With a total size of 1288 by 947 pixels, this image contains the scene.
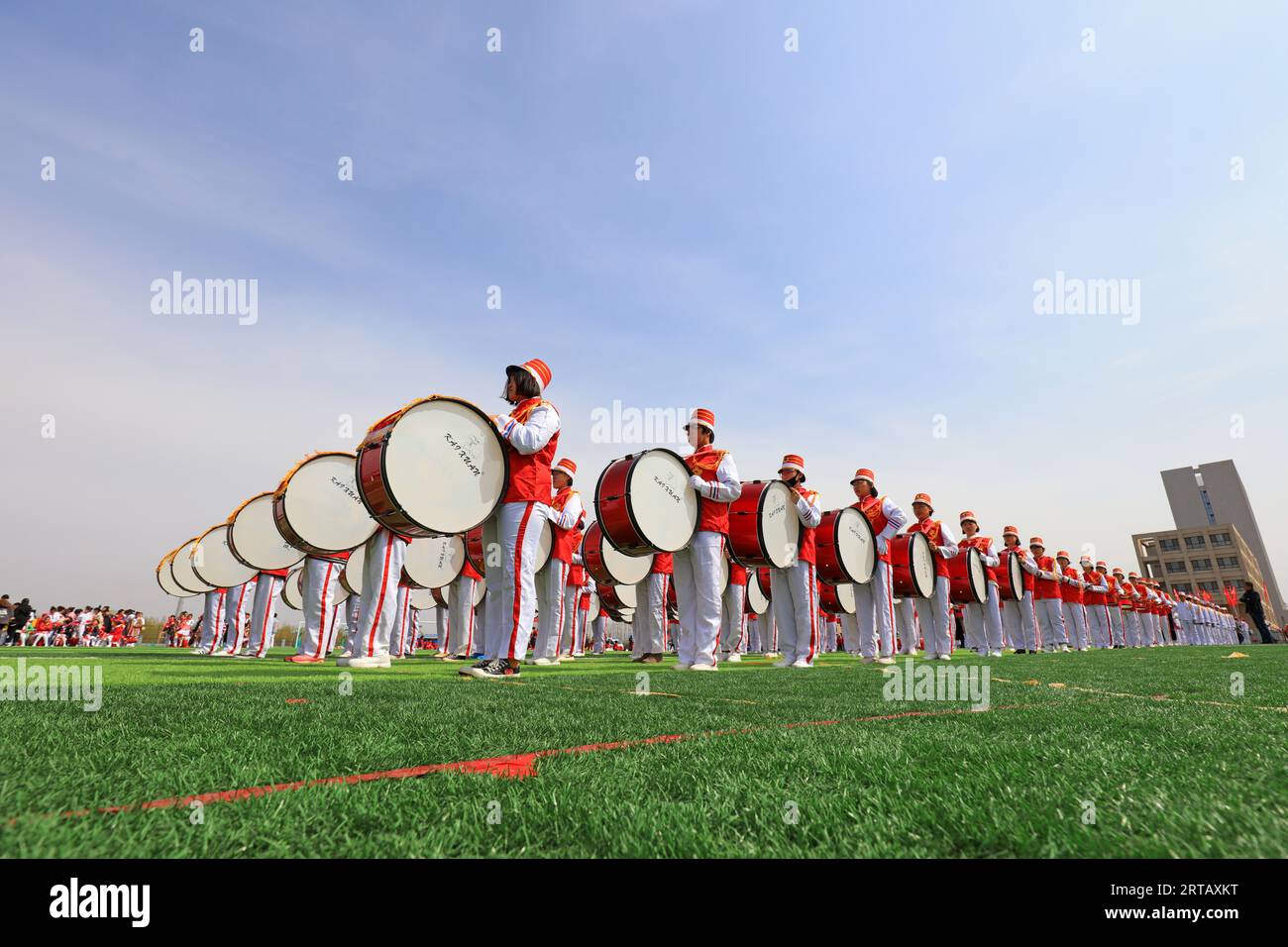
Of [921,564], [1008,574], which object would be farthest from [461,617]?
[1008,574]

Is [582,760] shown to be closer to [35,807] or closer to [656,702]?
[35,807]

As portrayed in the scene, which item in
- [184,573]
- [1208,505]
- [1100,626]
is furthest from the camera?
[1208,505]

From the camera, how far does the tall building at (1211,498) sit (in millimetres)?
112562

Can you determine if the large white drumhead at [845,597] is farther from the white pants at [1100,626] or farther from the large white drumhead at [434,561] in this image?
the white pants at [1100,626]

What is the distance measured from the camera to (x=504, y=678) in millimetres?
4930

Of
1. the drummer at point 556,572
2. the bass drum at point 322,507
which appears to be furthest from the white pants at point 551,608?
the bass drum at point 322,507

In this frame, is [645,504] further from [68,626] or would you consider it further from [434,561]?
[68,626]

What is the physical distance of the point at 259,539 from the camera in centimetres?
979

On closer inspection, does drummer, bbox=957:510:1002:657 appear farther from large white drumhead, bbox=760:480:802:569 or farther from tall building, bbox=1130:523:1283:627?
tall building, bbox=1130:523:1283:627

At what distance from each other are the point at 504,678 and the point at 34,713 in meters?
2.96

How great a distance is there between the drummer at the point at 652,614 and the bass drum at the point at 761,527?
6.52 ft

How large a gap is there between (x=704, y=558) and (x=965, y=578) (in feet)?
24.1

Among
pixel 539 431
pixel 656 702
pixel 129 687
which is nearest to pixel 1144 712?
pixel 656 702

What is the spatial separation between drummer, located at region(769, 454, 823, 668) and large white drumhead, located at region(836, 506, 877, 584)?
455 mm
